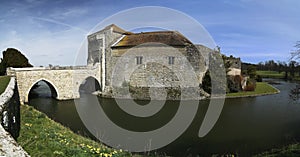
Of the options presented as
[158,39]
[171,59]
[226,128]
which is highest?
[158,39]

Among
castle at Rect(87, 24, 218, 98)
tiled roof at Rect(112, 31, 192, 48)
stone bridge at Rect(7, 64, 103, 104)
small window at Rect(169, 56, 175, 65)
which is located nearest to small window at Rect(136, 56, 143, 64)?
castle at Rect(87, 24, 218, 98)

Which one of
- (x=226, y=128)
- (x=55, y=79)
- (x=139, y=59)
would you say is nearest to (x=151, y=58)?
(x=139, y=59)

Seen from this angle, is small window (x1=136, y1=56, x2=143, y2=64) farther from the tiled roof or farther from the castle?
the tiled roof

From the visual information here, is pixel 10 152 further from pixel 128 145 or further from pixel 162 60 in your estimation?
pixel 162 60

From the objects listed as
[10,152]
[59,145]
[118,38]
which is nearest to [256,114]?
[59,145]

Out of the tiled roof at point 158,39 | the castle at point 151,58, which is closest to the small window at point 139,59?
the castle at point 151,58

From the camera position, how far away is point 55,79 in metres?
20.6

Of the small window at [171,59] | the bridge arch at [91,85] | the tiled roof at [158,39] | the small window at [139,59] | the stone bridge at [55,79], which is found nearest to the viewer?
the stone bridge at [55,79]

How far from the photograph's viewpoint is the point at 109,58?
82.2ft

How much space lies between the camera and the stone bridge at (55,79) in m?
18.7

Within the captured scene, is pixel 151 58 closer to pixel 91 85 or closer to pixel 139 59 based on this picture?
pixel 139 59

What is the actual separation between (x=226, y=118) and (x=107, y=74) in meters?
14.9

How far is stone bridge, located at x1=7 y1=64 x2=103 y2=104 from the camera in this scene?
18.7m

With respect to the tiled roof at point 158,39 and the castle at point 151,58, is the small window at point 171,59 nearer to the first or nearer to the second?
the castle at point 151,58
